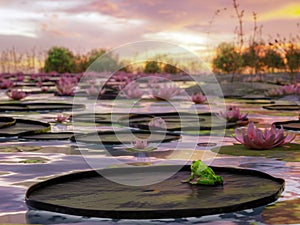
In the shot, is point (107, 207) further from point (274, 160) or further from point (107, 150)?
point (107, 150)

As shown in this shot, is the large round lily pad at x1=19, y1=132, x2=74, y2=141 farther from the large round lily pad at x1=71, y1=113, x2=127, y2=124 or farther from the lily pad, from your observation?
the large round lily pad at x1=71, y1=113, x2=127, y2=124

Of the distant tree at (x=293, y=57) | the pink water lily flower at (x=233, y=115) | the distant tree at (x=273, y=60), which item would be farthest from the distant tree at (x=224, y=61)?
the pink water lily flower at (x=233, y=115)

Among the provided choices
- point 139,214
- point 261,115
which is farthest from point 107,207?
point 261,115

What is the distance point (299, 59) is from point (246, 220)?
53.9 feet

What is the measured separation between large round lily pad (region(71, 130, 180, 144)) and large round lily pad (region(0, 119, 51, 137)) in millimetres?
571

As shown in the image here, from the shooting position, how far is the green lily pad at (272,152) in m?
4.73

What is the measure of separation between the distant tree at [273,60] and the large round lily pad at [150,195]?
19536mm

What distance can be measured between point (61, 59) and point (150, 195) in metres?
32.5

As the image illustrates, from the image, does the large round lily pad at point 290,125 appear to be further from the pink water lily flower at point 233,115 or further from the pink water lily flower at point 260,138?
the pink water lily flower at point 260,138

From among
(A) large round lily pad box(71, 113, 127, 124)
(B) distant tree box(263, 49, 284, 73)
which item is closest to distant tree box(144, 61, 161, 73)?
(B) distant tree box(263, 49, 284, 73)

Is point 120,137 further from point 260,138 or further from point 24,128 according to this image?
point 260,138

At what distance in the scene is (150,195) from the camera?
3279 millimetres

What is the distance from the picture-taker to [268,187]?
11.3 ft

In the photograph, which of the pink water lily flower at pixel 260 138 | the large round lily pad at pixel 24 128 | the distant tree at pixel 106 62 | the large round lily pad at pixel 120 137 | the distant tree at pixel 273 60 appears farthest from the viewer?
the distant tree at pixel 106 62
